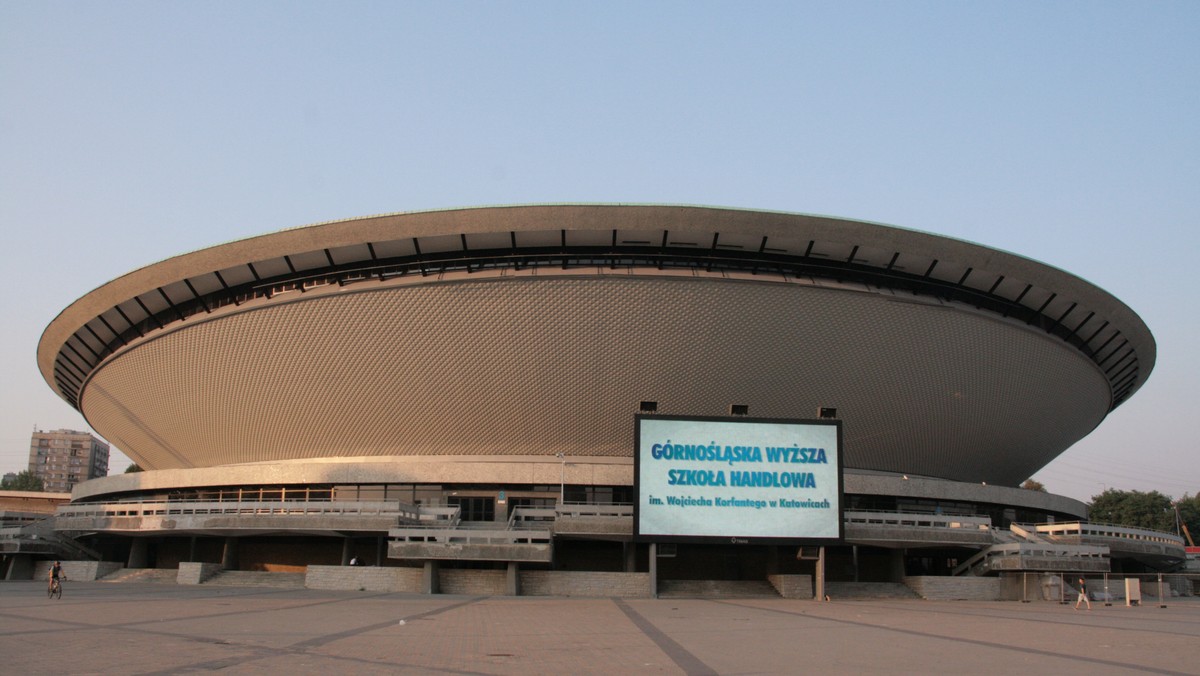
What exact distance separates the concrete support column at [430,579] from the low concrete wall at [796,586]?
42.9 ft

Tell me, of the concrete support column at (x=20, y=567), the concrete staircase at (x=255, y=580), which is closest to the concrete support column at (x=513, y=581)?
the concrete staircase at (x=255, y=580)

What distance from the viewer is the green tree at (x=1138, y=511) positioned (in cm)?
11594

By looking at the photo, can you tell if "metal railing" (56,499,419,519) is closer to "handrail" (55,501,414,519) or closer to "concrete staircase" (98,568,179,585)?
"handrail" (55,501,414,519)

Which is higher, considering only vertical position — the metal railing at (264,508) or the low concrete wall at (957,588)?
the metal railing at (264,508)

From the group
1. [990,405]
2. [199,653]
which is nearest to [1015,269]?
[990,405]

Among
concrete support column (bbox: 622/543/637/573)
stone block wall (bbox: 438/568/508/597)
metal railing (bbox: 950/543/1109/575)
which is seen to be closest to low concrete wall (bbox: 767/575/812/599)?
concrete support column (bbox: 622/543/637/573)

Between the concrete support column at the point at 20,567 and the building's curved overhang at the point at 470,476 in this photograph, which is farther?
the concrete support column at the point at 20,567

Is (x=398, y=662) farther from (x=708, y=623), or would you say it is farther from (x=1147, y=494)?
(x=1147, y=494)

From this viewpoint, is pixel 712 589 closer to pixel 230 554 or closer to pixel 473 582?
pixel 473 582

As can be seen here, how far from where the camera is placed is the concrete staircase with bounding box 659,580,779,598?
34844mm

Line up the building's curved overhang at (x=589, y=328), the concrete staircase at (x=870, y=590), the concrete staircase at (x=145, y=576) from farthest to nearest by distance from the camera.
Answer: the building's curved overhang at (x=589, y=328) < the concrete staircase at (x=145, y=576) < the concrete staircase at (x=870, y=590)

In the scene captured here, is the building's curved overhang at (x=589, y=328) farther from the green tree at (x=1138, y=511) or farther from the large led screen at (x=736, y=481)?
the green tree at (x=1138, y=511)

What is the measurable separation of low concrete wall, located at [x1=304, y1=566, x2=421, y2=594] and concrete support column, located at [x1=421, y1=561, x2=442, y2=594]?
15.6 inches

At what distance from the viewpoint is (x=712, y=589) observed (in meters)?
35.7
